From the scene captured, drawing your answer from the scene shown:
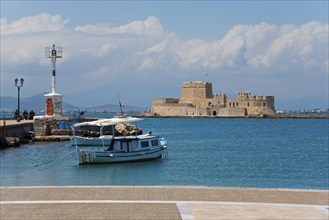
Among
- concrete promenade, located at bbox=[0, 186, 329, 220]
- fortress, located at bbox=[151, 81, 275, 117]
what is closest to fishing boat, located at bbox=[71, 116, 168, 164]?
concrete promenade, located at bbox=[0, 186, 329, 220]

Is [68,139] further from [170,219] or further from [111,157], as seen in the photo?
[170,219]

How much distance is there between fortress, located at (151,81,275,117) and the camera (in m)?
126

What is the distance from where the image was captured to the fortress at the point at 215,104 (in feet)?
412

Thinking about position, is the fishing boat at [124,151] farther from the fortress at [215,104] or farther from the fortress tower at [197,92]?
the fortress at [215,104]

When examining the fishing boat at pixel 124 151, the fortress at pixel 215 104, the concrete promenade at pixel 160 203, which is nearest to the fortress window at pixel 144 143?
the fishing boat at pixel 124 151

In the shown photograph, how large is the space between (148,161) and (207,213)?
859 inches

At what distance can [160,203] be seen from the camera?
9172 mm

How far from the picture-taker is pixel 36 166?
2747cm

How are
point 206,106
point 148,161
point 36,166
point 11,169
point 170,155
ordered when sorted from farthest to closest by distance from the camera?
point 206,106
point 170,155
point 148,161
point 36,166
point 11,169

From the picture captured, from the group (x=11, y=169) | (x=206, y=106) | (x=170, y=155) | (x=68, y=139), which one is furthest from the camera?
(x=206, y=106)

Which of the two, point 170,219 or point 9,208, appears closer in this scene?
point 170,219

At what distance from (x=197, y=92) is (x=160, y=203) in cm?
11920

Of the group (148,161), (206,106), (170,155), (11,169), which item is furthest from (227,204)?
(206,106)

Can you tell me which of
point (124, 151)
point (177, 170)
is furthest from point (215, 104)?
point (177, 170)
